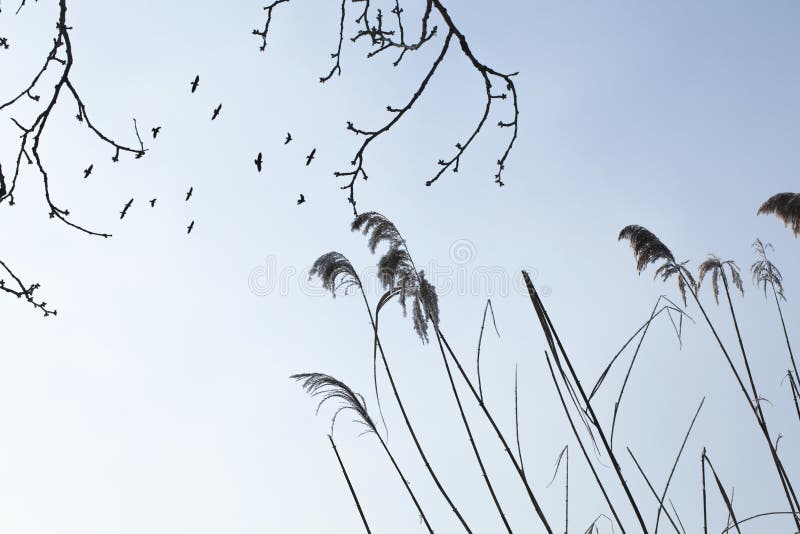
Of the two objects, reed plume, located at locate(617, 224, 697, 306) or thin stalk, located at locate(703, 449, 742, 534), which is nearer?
thin stalk, located at locate(703, 449, 742, 534)

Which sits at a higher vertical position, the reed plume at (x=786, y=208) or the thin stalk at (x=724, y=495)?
the reed plume at (x=786, y=208)

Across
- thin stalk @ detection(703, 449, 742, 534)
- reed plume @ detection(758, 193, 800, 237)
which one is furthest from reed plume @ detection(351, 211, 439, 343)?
reed plume @ detection(758, 193, 800, 237)

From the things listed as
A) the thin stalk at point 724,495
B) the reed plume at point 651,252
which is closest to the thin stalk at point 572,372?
the thin stalk at point 724,495

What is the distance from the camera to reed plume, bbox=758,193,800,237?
5.73 meters

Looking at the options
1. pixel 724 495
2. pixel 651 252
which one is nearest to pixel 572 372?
pixel 724 495

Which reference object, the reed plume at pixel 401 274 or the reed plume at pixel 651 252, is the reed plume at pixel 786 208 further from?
the reed plume at pixel 401 274

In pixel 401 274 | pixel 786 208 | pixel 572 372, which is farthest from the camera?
pixel 786 208

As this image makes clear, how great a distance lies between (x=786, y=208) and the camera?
19.0 feet

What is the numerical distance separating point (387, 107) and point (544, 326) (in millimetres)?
691

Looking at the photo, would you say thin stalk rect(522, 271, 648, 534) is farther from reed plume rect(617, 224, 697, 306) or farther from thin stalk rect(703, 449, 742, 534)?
reed plume rect(617, 224, 697, 306)

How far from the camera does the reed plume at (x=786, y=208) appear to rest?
5730mm

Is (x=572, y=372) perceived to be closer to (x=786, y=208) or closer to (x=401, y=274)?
(x=401, y=274)

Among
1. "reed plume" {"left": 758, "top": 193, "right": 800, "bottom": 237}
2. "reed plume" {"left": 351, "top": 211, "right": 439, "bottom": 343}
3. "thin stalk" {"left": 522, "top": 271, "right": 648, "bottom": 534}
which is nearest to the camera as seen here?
"thin stalk" {"left": 522, "top": 271, "right": 648, "bottom": 534}

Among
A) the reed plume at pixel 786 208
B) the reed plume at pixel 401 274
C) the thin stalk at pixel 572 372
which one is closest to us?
the thin stalk at pixel 572 372
